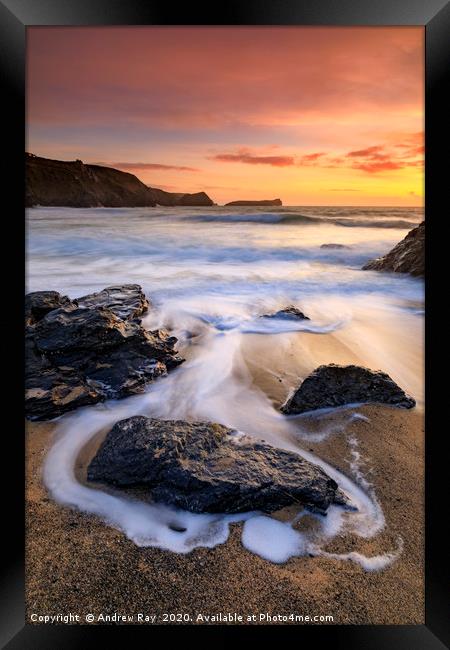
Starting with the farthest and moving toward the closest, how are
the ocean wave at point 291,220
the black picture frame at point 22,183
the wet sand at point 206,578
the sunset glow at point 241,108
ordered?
the ocean wave at point 291,220
the sunset glow at point 241,108
the black picture frame at point 22,183
the wet sand at point 206,578

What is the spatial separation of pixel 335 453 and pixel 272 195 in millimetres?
1857

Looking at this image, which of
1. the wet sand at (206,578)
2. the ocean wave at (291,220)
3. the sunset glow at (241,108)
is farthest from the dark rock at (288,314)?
the wet sand at (206,578)

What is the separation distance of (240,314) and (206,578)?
1.96m

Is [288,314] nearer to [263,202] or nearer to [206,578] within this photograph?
[263,202]

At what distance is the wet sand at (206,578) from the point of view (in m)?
1.68

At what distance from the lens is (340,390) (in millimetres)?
2502

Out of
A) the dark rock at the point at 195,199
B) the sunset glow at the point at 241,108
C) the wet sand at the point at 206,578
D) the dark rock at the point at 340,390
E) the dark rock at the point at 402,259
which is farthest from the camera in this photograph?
the dark rock at the point at 195,199

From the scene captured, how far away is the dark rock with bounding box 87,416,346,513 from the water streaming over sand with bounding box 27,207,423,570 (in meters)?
0.08

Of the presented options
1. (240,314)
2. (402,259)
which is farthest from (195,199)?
(402,259)

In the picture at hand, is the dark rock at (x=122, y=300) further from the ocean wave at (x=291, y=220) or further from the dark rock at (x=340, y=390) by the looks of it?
the dark rock at (x=340, y=390)

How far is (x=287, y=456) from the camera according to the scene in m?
2.12

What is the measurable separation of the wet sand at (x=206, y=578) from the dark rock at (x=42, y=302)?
1.30 m

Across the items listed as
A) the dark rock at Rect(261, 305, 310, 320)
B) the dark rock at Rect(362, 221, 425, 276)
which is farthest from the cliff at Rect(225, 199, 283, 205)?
the dark rock at Rect(362, 221, 425, 276)

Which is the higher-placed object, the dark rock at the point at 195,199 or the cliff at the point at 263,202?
the dark rock at the point at 195,199
